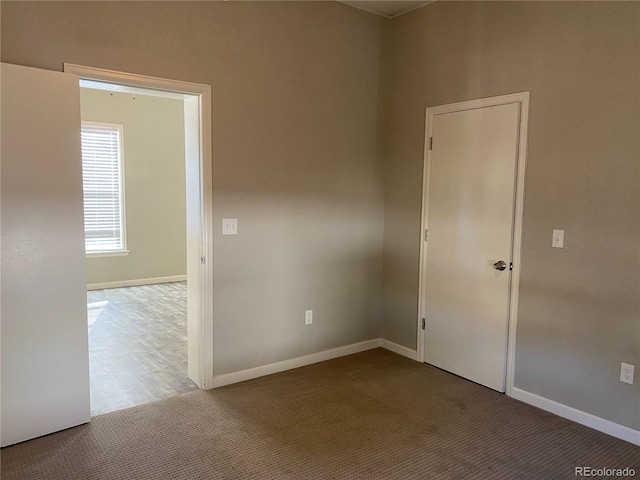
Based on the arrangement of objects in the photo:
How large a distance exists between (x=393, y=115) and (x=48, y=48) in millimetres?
2600

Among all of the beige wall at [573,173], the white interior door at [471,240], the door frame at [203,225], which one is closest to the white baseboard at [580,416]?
the beige wall at [573,173]

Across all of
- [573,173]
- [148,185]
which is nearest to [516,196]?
[573,173]

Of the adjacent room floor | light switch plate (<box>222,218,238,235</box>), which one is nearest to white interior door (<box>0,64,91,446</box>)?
the adjacent room floor

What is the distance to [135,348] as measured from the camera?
4.09 meters

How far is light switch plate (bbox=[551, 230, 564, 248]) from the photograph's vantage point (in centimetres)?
287

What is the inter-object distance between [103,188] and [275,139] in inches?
162

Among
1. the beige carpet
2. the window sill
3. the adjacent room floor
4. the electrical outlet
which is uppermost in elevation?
the window sill

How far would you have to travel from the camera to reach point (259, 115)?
331cm

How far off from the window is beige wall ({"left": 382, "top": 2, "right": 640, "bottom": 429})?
16.1 ft

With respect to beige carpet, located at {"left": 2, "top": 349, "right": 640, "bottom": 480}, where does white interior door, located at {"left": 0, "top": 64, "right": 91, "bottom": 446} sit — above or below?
above

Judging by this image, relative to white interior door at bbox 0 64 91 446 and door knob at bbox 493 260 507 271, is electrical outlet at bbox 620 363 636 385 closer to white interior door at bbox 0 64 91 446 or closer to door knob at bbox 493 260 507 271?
door knob at bbox 493 260 507 271

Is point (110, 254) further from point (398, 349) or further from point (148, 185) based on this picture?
point (398, 349)

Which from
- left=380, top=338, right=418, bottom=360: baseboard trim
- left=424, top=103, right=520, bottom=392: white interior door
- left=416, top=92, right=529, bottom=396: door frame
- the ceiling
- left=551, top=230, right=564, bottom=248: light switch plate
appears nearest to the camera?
left=551, top=230, right=564, bottom=248: light switch plate

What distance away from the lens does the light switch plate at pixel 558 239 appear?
2869 mm
